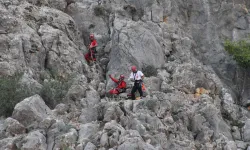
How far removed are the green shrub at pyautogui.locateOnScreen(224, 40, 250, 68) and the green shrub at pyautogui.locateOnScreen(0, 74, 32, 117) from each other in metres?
14.8

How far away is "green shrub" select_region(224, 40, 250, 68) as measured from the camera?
2717cm

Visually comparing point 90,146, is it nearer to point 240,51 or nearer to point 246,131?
point 246,131

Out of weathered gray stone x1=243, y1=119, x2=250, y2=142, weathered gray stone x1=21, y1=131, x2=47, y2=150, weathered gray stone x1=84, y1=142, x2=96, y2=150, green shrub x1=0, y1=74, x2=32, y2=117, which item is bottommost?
weathered gray stone x1=243, y1=119, x2=250, y2=142

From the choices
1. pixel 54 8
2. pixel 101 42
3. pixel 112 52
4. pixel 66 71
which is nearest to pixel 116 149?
pixel 66 71

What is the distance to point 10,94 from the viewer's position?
19203 millimetres

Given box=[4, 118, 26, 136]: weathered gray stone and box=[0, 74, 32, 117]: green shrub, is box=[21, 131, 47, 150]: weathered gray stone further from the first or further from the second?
box=[0, 74, 32, 117]: green shrub

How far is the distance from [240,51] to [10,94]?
16.1 m

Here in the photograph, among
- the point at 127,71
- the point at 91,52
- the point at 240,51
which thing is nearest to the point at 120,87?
the point at 127,71

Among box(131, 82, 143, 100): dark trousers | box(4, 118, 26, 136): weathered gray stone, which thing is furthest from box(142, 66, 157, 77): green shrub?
box(4, 118, 26, 136): weathered gray stone

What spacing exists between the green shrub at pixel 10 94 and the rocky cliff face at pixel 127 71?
67 cm

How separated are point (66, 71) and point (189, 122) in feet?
25.5

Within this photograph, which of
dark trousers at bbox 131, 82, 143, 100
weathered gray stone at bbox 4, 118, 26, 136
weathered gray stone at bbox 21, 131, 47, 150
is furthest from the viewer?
dark trousers at bbox 131, 82, 143, 100

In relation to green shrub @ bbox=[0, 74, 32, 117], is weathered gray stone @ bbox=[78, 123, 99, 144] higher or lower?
lower

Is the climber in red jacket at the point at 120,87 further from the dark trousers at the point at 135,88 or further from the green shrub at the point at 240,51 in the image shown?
the green shrub at the point at 240,51
